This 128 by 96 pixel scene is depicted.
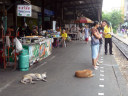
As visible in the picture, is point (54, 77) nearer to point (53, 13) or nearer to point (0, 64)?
point (0, 64)

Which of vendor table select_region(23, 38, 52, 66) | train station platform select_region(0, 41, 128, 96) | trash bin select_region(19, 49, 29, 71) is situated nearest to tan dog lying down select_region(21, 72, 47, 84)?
train station platform select_region(0, 41, 128, 96)

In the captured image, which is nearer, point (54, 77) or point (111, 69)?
point (54, 77)

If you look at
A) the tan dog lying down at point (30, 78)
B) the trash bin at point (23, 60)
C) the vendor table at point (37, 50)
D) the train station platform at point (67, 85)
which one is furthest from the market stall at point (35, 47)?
the tan dog lying down at point (30, 78)

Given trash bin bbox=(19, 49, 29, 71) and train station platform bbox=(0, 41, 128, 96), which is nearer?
train station platform bbox=(0, 41, 128, 96)

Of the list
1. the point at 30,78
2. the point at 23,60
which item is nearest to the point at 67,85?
the point at 30,78

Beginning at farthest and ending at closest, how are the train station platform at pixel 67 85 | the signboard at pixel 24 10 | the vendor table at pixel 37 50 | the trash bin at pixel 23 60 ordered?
the signboard at pixel 24 10 < the vendor table at pixel 37 50 < the trash bin at pixel 23 60 < the train station platform at pixel 67 85

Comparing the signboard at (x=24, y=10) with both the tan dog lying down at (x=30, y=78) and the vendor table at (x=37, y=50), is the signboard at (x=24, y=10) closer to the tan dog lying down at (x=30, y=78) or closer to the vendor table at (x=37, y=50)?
the vendor table at (x=37, y=50)

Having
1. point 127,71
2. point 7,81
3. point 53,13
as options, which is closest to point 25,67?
point 7,81

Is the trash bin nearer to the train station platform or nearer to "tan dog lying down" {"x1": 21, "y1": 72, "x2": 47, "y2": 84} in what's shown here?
the train station platform

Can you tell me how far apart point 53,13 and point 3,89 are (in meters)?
18.3

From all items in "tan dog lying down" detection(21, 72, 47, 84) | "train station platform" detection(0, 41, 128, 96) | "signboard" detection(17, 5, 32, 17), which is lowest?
"train station platform" detection(0, 41, 128, 96)

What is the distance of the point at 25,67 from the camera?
24.1ft

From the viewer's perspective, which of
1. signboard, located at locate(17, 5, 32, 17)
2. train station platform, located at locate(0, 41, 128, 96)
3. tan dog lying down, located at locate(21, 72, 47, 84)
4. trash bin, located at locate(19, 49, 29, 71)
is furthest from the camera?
signboard, located at locate(17, 5, 32, 17)

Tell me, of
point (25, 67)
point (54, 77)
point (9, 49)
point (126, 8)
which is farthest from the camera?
point (126, 8)
